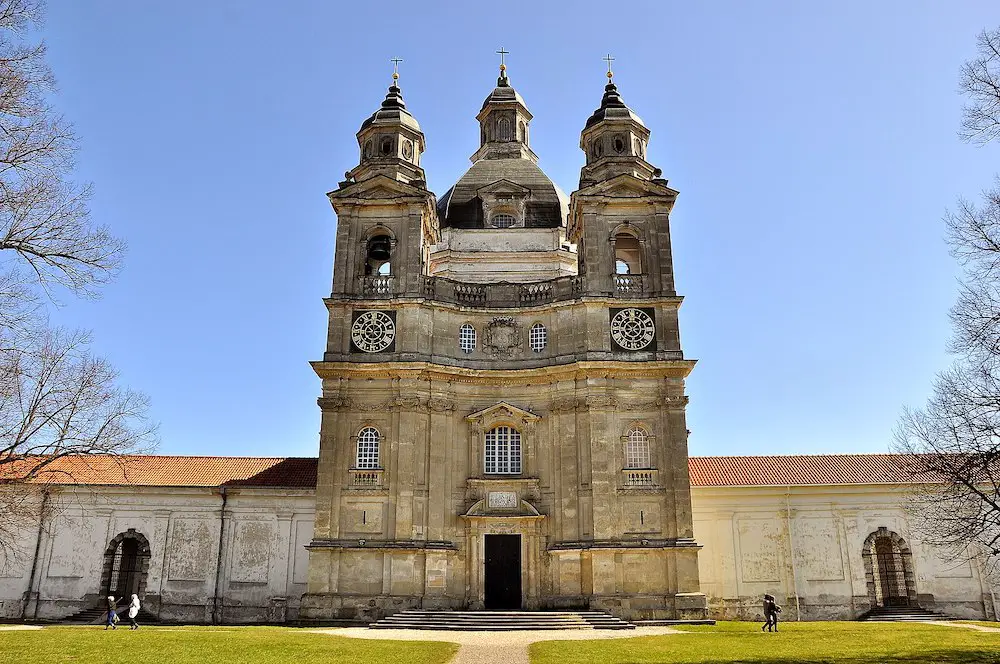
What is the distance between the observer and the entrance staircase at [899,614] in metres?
31.8

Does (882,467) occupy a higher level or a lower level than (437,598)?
higher

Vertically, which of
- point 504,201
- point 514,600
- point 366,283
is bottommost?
point 514,600

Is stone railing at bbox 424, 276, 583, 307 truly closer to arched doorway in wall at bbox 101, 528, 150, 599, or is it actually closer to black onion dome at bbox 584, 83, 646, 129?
black onion dome at bbox 584, 83, 646, 129

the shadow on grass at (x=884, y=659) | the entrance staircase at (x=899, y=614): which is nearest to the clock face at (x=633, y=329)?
the entrance staircase at (x=899, y=614)

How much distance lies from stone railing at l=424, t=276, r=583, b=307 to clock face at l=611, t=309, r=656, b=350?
2279 mm

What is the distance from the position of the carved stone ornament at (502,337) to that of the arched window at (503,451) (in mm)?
3103

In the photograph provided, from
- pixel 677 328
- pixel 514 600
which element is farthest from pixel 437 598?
pixel 677 328

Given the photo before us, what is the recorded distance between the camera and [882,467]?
3550cm

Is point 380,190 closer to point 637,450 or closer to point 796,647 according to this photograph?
point 637,450

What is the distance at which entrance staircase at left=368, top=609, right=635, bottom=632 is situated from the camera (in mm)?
26734

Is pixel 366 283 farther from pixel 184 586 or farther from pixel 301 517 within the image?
→ pixel 184 586

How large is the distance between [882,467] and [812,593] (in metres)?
6.61

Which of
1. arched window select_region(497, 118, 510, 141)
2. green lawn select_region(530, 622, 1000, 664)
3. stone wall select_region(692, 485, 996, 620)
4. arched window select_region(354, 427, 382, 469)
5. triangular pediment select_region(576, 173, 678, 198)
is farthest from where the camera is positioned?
arched window select_region(497, 118, 510, 141)

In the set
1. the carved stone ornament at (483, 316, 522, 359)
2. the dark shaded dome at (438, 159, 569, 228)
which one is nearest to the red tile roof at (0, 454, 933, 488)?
the carved stone ornament at (483, 316, 522, 359)
